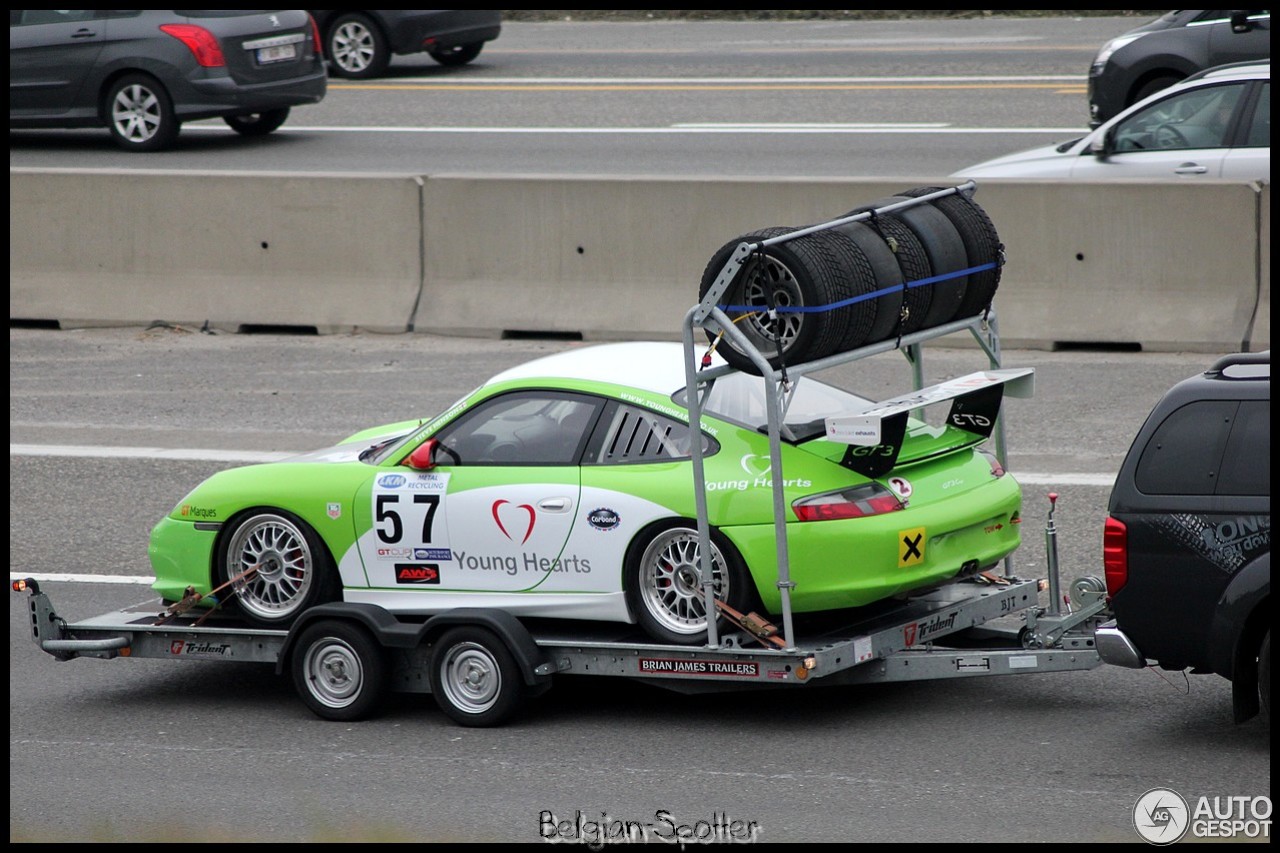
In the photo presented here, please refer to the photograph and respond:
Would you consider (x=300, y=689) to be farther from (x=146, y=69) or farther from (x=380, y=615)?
(x=146, y=69)

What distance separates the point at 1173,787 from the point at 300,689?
12.1 feet

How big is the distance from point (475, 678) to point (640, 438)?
4.09ft

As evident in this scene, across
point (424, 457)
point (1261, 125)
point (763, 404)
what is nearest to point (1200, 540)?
point (763, 404)

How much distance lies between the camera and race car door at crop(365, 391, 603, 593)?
769 centimetres

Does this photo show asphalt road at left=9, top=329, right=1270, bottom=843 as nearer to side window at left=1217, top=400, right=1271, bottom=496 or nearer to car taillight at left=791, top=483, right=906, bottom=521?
car taillight at left=791, top=483, right=906, bottom=521

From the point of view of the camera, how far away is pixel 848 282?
7086mm

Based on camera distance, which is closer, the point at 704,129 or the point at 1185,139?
the point at 1185,139

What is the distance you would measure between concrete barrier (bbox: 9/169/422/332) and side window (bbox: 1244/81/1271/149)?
6.91 metres

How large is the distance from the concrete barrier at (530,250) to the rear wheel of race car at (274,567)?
6.67 meters

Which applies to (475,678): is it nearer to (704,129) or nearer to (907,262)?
(907,262)

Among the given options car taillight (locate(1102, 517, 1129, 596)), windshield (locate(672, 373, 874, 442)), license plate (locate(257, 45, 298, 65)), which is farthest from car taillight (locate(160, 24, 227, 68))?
car taillight (locate(1102, 517, 1129, 596))

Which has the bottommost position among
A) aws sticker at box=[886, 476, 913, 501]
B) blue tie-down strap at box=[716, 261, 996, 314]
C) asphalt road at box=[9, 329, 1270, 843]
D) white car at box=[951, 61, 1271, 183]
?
asphalt road at box=[9, 329, 1270, 843]

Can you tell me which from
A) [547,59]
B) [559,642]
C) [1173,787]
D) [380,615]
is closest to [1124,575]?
[1173,787]

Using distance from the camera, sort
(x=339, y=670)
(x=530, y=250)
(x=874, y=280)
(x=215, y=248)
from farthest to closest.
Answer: (x=215, y=248) → (x=530, y=250) → (x=339, y=670) → (x=874, y=280)
